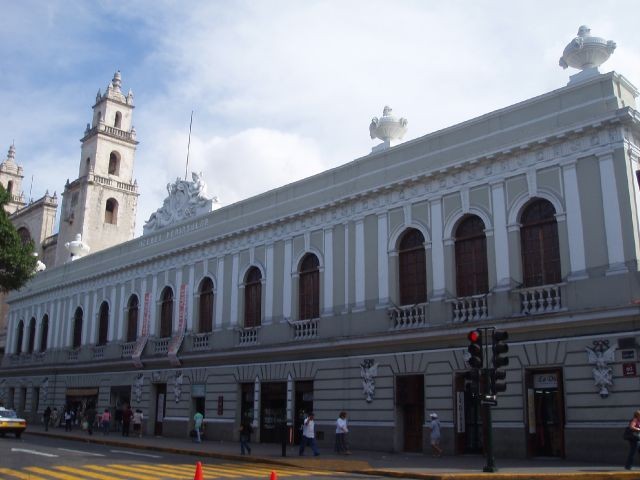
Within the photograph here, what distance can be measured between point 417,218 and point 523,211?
3869mm

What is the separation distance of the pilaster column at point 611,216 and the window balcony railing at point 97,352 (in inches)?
1144

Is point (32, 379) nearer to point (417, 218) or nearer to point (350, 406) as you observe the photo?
point (350, 406)

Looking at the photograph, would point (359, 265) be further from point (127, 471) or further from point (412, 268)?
point (127, 471)

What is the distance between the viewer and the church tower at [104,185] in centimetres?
5819

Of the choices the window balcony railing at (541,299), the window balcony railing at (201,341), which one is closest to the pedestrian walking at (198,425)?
the window balcony railing at (201,341)

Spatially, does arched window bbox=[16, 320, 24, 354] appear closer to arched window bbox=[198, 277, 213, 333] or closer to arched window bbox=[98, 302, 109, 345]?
arched window bbox=[98, 302, 109, 345]

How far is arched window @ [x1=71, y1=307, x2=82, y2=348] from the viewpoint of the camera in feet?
140

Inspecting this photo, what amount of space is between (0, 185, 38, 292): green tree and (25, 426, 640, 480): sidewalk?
42.6ft

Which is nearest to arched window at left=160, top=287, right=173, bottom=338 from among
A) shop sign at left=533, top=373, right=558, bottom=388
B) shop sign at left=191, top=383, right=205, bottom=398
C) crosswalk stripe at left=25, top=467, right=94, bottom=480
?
shop sign at left=191, top=383, right=205, bottom=398

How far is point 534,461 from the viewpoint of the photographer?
61.9 ft

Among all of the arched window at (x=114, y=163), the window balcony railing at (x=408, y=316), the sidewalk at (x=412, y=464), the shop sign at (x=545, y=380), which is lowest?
the sidewalk at (x=412, y=464)

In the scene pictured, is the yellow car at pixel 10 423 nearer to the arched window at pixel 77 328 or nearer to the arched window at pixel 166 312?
the arched window at pixel 166 312

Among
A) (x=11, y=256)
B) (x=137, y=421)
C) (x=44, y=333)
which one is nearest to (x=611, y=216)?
(x=137, y=421)

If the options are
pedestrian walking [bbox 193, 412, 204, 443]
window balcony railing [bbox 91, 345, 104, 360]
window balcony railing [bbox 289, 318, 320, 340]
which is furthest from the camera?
→ window balcony railing [bbox 91, 345, 104, 360]
